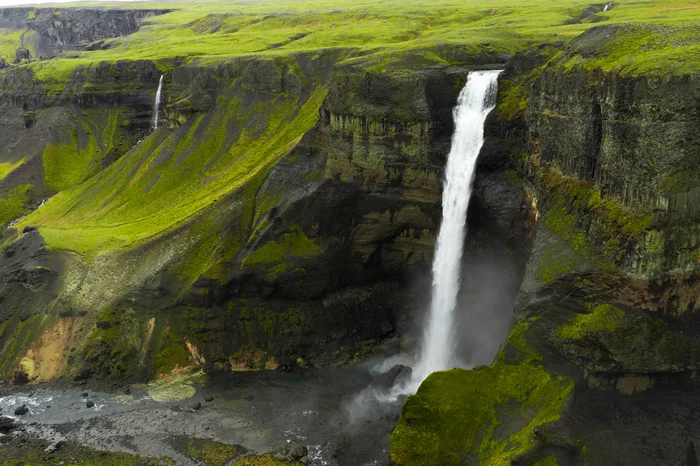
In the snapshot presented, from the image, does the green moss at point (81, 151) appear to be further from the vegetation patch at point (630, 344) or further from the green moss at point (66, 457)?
the vegetation patch at point (630, 344)

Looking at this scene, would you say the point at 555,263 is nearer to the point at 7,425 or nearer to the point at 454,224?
the point at 454,224

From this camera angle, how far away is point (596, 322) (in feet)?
114

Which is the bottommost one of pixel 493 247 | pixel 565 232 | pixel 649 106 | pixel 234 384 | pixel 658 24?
pixel 234 384

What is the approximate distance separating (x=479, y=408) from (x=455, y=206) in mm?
19735

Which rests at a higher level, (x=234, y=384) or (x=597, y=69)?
(x=597, y=69)

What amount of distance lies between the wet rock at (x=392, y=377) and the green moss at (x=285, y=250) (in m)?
13.7

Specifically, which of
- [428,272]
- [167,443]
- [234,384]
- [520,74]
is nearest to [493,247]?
[428,272]

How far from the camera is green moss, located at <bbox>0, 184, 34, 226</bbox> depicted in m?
94.1

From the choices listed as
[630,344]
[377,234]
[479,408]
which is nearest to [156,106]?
[377,234]

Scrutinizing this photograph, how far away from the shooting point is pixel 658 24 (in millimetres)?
38094

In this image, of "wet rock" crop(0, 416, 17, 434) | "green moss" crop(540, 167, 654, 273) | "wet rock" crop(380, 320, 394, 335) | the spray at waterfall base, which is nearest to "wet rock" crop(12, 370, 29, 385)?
"wet rock" crop(0, 416, 17, 434)

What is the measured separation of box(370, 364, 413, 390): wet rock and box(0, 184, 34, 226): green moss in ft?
232

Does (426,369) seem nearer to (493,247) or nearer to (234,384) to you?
(493,247)

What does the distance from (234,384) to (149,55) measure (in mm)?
85075
